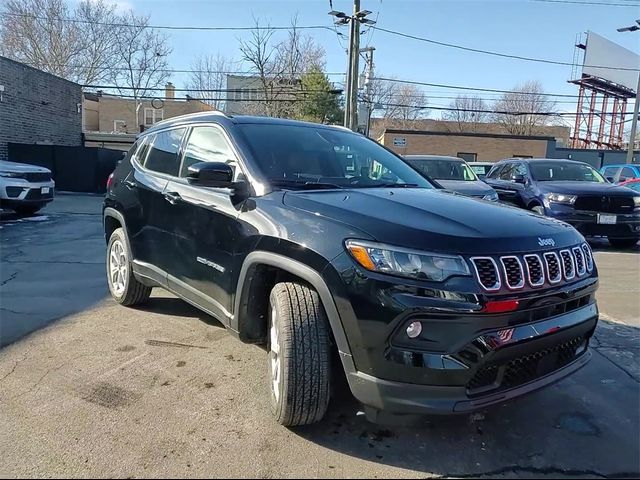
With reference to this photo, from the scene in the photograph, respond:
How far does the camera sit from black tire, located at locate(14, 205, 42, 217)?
38.8 ft

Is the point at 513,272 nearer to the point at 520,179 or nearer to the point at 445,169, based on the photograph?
the point at 445,169

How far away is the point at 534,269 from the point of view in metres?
2.43

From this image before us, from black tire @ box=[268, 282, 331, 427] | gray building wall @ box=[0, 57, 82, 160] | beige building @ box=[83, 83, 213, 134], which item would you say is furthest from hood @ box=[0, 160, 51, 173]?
beige building @ box=[83, 83, 213, 134]

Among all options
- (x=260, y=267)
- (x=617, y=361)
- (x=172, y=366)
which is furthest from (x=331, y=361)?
(x=617, y=361)

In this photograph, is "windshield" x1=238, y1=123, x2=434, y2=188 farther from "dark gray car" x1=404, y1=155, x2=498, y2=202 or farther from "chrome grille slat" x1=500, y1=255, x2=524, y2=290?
"dark gray car" x1=404, y1=155, x2=498, y2=202

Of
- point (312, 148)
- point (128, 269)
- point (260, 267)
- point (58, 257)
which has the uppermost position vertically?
point (312, 148)

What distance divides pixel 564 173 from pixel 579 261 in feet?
28.0

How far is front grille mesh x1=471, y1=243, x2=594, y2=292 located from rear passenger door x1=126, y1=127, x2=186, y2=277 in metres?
2.50

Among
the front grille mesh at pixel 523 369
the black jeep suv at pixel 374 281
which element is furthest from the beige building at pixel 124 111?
the front grille mesh at pixel 523 369

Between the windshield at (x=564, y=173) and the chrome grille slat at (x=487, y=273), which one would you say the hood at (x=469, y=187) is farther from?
the chrome grille slat at (x=487, y=273)

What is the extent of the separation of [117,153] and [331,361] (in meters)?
21.0

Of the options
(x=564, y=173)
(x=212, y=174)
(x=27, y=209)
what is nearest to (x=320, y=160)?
(x=212, y=174)

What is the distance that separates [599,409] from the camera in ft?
10.3

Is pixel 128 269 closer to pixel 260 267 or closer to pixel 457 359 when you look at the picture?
pixel 260 267
